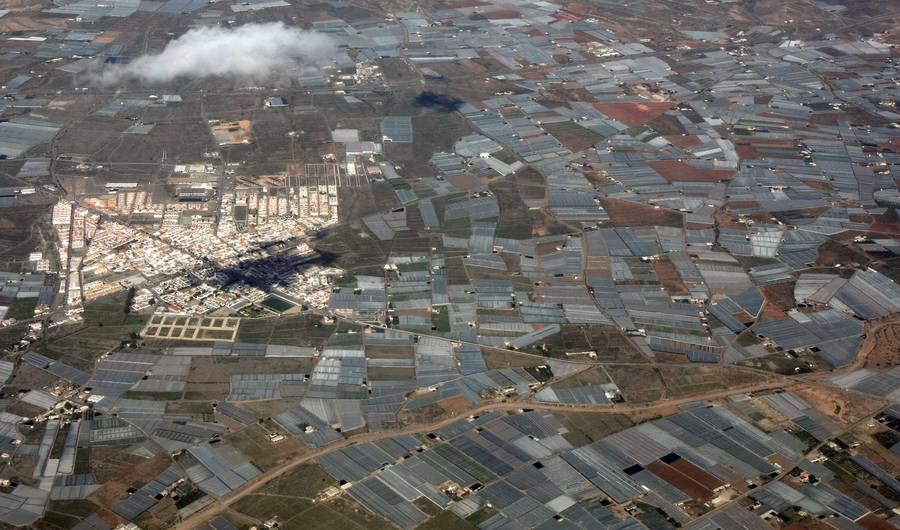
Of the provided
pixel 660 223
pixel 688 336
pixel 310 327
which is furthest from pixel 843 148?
pixel 310 327

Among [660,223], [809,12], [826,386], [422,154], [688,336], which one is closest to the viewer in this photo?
[826,386]

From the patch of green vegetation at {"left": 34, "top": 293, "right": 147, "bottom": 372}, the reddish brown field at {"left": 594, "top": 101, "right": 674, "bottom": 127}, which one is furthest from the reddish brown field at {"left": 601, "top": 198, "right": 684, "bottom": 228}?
the patch of green vegetation at {"left": 34, "top": 293, "right": 147, "bottom": 372}

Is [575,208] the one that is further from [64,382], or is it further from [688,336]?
[64,382]

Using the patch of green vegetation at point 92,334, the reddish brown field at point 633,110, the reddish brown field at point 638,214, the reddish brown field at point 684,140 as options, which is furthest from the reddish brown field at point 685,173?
Result: the patch of green vegetation at point 92,334

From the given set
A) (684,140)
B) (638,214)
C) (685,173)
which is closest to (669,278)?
(638,214)

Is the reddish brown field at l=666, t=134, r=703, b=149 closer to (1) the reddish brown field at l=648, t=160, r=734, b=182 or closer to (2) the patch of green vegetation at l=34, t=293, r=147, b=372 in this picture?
(1) the reddish brown field at l=648, t=160, r=734, b=182

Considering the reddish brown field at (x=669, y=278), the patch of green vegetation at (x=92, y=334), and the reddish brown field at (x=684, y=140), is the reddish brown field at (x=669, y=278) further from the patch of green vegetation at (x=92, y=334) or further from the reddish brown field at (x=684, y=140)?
the patch of green vegetation at (x=92, y=334)
